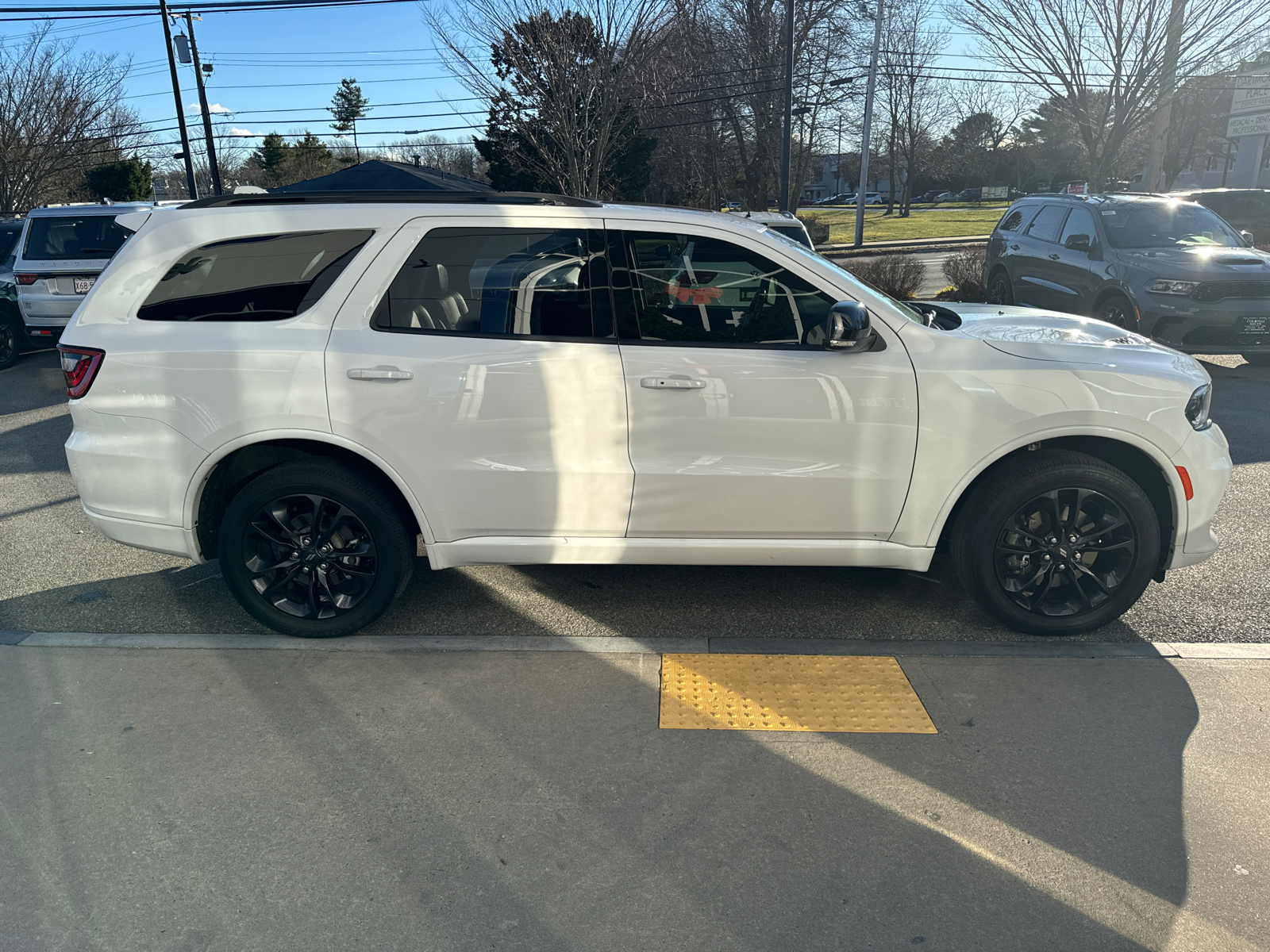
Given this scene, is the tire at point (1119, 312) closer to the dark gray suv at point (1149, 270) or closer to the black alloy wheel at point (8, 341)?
the dark gray suv at point (1149, 270)

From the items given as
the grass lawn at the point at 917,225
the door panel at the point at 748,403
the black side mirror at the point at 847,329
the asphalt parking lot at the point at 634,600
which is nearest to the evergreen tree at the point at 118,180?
the grass lawn at the point at 917,225

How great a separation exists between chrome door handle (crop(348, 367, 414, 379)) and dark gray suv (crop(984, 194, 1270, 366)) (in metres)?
8.43

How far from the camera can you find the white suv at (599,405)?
12.1ft

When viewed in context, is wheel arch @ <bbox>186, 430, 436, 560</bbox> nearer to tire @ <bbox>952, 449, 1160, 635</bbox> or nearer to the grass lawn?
tire @ <bbox>952, 449, 1160, 635</bbox>

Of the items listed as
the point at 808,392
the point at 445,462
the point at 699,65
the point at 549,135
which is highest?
the point at 699,65

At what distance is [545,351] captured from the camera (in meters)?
3.69

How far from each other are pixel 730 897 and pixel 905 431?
2008 mm

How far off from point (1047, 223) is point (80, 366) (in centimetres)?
1094

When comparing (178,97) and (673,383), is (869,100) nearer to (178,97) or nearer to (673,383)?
(178,97)

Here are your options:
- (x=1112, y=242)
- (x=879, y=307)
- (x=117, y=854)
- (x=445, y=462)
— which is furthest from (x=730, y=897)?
(x=1112, y=242)

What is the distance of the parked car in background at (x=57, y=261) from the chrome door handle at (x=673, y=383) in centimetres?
930

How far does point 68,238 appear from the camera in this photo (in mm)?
10633

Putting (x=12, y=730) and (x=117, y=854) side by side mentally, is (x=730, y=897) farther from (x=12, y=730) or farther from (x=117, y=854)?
(x=12, y=730)

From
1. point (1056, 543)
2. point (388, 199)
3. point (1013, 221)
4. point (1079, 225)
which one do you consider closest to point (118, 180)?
point (1013, 221)
